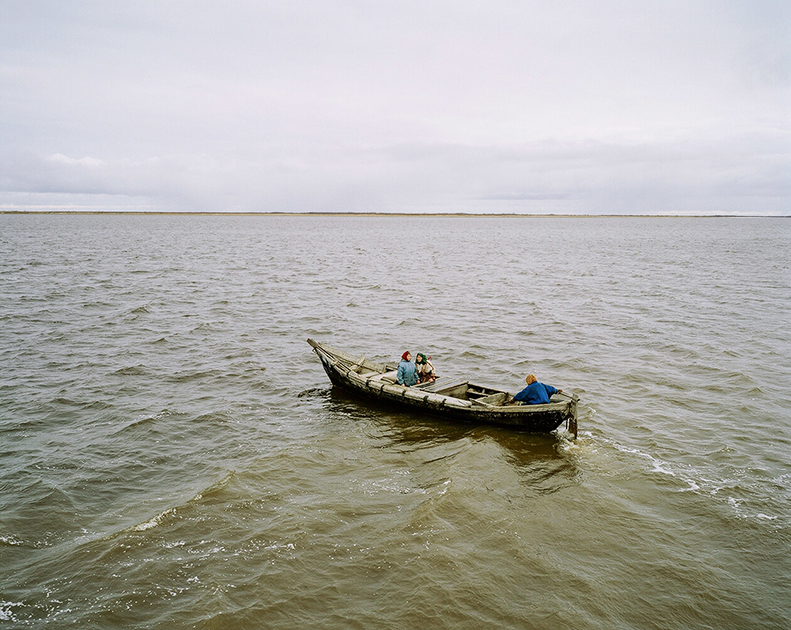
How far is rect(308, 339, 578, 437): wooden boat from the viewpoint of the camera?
47.5 ft

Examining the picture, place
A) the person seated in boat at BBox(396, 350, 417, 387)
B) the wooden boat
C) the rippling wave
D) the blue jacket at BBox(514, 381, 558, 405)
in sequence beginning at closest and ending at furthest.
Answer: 1. the rippling wave
2. the wooden boat
3. the blue jacket at BBox(514, 381, 558, 405)
4. the person seated in boat at BBox(396, 350, 417, 387)

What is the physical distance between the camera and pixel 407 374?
17109 mm

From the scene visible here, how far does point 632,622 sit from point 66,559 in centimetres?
993

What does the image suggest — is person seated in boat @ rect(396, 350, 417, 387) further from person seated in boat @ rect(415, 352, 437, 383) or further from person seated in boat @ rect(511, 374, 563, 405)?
person seated in boat @ rect(511, 374, 563, 405)

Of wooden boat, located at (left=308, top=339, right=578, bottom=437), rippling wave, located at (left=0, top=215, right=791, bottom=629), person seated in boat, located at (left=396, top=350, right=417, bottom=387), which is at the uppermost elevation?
person seated in boat, located at (left=396, top=350, right=417, bottom=387)

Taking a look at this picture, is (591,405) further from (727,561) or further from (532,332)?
(532,332)

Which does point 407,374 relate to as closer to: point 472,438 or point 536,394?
point 472,438

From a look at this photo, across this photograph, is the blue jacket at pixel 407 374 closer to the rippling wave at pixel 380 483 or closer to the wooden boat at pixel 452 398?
the wooden boat at pixel 452 398

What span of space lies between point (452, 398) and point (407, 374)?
1.92 metres

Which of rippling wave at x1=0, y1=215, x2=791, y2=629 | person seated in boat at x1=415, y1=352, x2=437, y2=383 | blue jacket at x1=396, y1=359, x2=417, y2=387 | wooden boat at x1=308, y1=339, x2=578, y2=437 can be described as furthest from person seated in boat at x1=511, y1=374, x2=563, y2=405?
blue jacket at x1=396, y1=359, x2=417, y2=387

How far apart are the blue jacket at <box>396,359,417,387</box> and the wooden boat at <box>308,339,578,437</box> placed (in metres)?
0.24

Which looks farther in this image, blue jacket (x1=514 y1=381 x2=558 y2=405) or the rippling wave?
blue jacket (x1=514 y1=381 x2=558 y2=405)

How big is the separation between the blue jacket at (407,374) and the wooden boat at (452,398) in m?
0.24

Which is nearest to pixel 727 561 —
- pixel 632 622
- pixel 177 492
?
pixel 632 622
